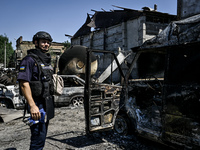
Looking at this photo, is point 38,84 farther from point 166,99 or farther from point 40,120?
point 166,99

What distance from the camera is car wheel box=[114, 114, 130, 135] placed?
12.3ft

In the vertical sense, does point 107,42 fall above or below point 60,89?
above

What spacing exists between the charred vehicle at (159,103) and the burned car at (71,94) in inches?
140

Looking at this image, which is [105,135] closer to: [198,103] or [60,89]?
[60,89]

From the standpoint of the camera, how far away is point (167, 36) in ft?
9.26

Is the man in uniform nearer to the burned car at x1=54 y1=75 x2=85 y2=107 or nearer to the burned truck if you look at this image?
the burned truck

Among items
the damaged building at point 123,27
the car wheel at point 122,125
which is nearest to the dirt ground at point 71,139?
the car wheel at point 122,125

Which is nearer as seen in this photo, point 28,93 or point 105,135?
point 28,93

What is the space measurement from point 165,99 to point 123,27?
14854mm

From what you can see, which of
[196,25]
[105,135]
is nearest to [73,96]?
[105,135]

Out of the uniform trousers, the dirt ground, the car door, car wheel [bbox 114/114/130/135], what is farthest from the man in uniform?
car wheel [bbox 114/114/130/135]

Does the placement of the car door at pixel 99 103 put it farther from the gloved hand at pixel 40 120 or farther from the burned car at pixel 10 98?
the burned car at pixel 10 98

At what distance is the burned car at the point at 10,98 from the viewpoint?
6504 millimetres

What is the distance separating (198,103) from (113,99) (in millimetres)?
1709
